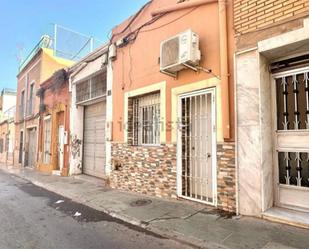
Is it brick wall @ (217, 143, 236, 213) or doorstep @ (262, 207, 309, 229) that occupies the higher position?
brick wall @ (217, 143, 236, 213)

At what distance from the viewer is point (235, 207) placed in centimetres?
494

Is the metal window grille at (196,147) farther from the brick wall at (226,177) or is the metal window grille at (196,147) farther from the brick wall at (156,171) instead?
the brick wall at (226,177)

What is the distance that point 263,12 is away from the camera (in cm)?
471

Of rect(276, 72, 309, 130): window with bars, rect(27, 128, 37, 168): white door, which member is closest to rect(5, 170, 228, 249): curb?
rect(276, 72, 309, 130): window with bars

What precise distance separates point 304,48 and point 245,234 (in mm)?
3201

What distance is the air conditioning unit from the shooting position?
217 inches

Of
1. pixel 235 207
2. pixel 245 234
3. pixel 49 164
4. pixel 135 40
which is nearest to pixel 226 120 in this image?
pixel 235 207

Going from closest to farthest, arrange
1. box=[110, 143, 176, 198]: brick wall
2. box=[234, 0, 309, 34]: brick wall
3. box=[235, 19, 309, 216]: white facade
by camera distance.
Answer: box=[234, 0, 309, 34]: brick wall → box=[235, 19, 309, 216]: white facade → box=[110, 143, 176, 198]: brick wall

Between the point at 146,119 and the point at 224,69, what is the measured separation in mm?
3033

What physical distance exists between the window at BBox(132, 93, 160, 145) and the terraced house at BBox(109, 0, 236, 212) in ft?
0.09

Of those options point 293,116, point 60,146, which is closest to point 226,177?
point 293,116

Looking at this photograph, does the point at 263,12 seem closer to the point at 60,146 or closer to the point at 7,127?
the point at 60,146

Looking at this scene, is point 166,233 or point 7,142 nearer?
point 166,233

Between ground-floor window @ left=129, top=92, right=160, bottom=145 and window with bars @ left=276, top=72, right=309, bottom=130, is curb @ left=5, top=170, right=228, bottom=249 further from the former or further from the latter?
window with bars @ left=276, top=72, right=309, bottom=130
